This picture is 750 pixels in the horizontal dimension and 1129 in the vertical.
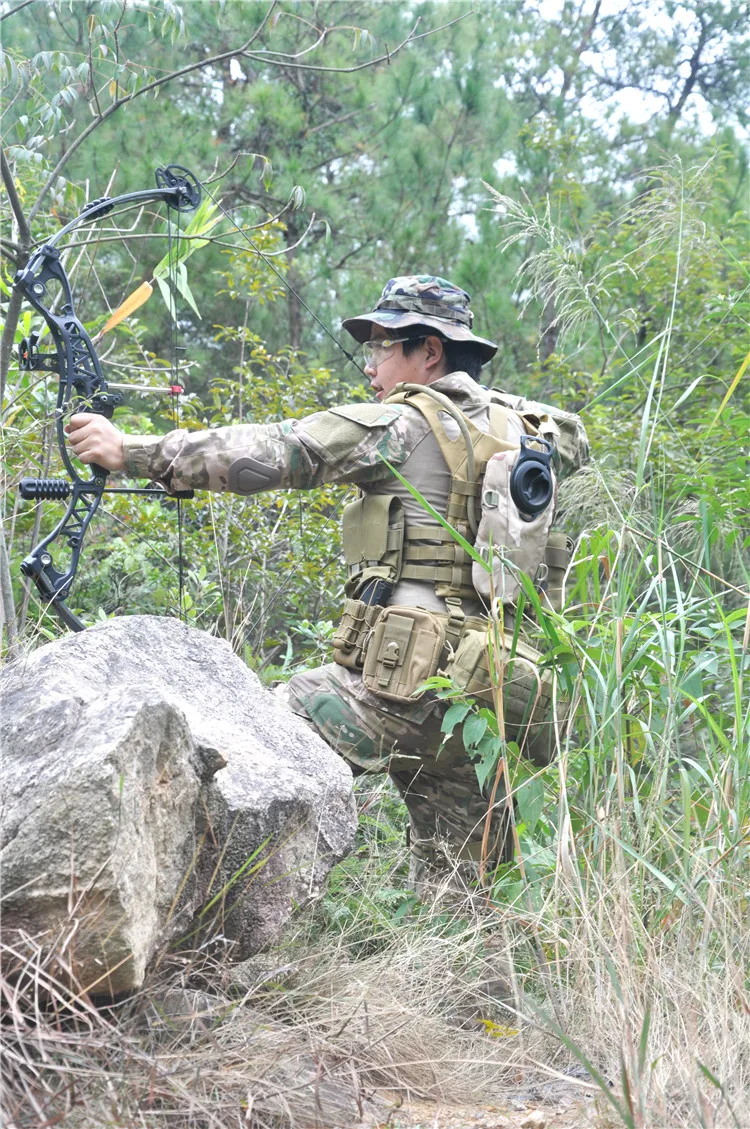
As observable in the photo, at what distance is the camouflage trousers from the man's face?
1.01 m

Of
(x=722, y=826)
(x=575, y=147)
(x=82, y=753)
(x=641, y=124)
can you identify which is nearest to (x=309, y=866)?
(x=82, y=753)

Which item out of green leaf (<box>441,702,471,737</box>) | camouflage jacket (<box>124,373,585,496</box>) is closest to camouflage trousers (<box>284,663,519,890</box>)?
green leaf (<box>441,702,471,737</box>)

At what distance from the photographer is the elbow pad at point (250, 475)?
3332mm

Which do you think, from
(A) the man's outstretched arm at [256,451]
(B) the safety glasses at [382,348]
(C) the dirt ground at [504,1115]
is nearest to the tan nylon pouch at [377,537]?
(A) the man's outstretched arm at [256,451]

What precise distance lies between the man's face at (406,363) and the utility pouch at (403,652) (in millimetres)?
852

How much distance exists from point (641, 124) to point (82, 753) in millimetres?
11642

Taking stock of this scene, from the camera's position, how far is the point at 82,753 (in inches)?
A: 85.3

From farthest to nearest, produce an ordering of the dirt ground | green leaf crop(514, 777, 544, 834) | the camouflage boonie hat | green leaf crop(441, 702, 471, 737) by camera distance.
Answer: the camouflage boonie hat < green leaf crop(441, 702, 471, 737) < green leaf crop(514, 777, 544, 834) < the dirt ground

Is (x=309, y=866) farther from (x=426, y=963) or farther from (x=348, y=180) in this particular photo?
(x=348, y=180)

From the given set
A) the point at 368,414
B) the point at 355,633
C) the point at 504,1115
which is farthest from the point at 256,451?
the point at 504,1115

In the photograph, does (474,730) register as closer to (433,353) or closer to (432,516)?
(432,516)

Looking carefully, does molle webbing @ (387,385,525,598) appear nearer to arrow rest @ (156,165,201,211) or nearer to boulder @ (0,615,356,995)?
boulder @ (0,615,356,995)

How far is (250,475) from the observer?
3342mm

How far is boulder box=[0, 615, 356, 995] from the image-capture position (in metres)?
2.11
